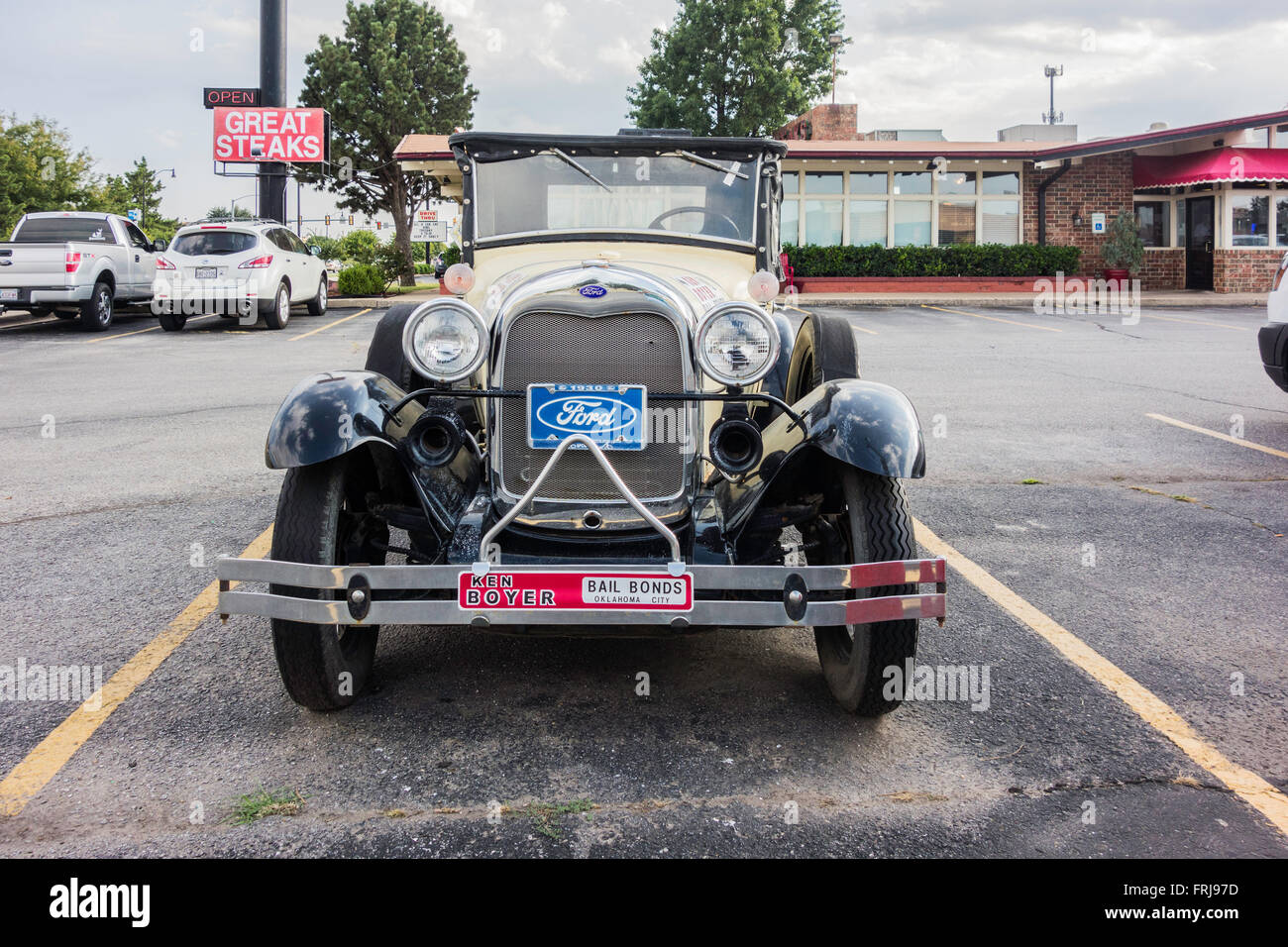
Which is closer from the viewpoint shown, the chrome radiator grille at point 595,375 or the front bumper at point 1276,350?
the chrome radiator grille at point 595,375

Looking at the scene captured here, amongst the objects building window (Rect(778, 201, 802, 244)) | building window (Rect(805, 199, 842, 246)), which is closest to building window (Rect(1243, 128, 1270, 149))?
building window (Rect(805, 199, 842, 246))

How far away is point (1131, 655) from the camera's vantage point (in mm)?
3869

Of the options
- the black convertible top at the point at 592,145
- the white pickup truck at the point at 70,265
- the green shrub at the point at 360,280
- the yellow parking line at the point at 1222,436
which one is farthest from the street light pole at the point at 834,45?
the black convertible top at the point at 592,145

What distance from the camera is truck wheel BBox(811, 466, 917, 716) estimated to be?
3176 millimetres

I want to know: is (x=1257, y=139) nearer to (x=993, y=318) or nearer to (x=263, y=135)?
(x=993, y=318)

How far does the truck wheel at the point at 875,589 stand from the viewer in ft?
10.4

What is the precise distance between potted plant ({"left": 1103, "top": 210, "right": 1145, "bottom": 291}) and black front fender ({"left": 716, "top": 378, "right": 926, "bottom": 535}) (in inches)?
1060

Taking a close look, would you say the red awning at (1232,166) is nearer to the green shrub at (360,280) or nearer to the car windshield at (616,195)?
the green shrub at (360,280)

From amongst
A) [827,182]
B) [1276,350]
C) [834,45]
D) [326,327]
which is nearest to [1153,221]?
[827,182]

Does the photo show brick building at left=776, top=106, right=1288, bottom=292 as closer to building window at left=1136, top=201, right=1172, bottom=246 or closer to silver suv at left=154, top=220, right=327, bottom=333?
building window at left=1136, top=201, right=1172, bottom=246

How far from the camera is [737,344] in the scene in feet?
11.3

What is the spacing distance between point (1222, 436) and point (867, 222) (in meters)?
21.9

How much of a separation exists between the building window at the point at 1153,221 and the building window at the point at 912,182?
5.99 metres
